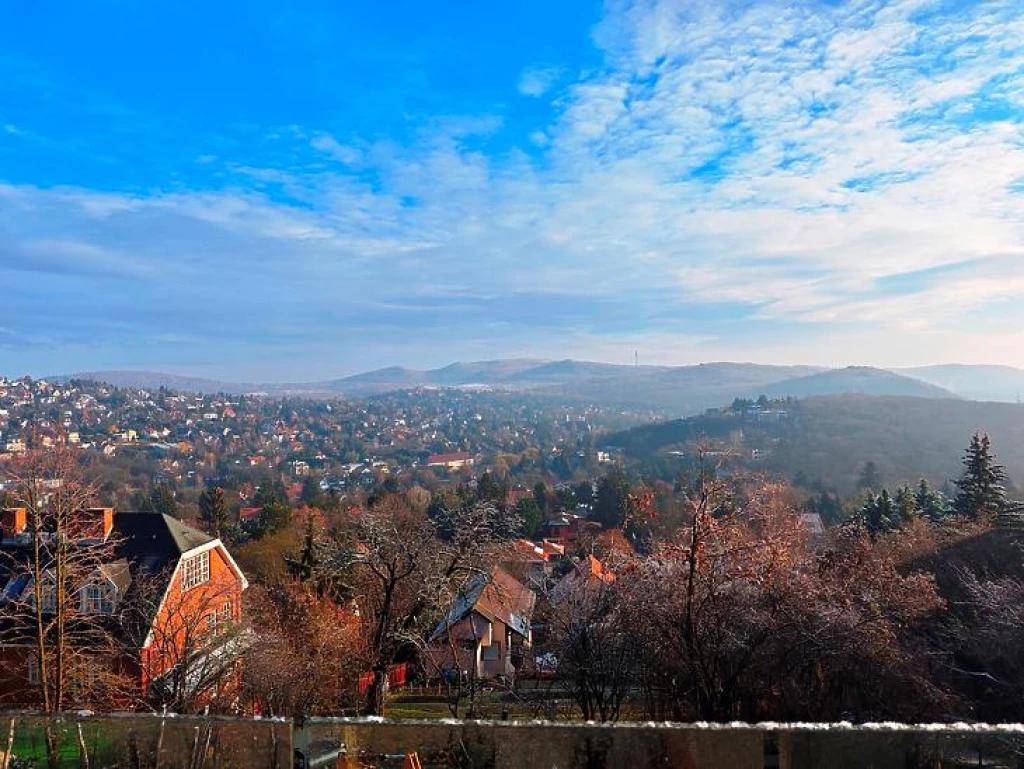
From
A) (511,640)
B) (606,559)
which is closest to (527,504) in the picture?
(511,640)

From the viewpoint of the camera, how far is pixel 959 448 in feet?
301

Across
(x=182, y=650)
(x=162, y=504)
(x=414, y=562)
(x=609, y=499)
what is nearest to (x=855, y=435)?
(x=609, y=499)

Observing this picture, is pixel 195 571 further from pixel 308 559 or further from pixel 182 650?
pixel 182 650

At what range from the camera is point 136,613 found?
17.0 metres

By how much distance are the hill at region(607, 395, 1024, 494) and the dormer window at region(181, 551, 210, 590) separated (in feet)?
197

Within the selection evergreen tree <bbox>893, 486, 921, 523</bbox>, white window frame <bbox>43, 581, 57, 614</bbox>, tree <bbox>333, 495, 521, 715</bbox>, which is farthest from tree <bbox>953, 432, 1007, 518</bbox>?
white window frame <bbox>43, 581, 57, 614</bbox>

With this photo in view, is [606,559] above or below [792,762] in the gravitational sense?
below

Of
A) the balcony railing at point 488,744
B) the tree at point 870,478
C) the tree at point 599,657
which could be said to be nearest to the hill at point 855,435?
the tree at point 870,478

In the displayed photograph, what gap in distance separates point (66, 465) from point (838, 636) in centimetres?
1092

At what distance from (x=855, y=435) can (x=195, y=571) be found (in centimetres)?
9995

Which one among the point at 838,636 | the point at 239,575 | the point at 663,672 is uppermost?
the point at 838,636

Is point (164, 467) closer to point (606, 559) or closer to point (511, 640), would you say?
point (511, 640)

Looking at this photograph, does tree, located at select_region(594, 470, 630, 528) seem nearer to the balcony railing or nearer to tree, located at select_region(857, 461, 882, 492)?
tree, located at select_region(857, 461, 882, 492)

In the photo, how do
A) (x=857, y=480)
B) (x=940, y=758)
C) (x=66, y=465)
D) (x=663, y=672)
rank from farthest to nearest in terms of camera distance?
(x=857, y=480)
(x=66, y=465)
(x=663, y=672)
(x=940, y=758)
